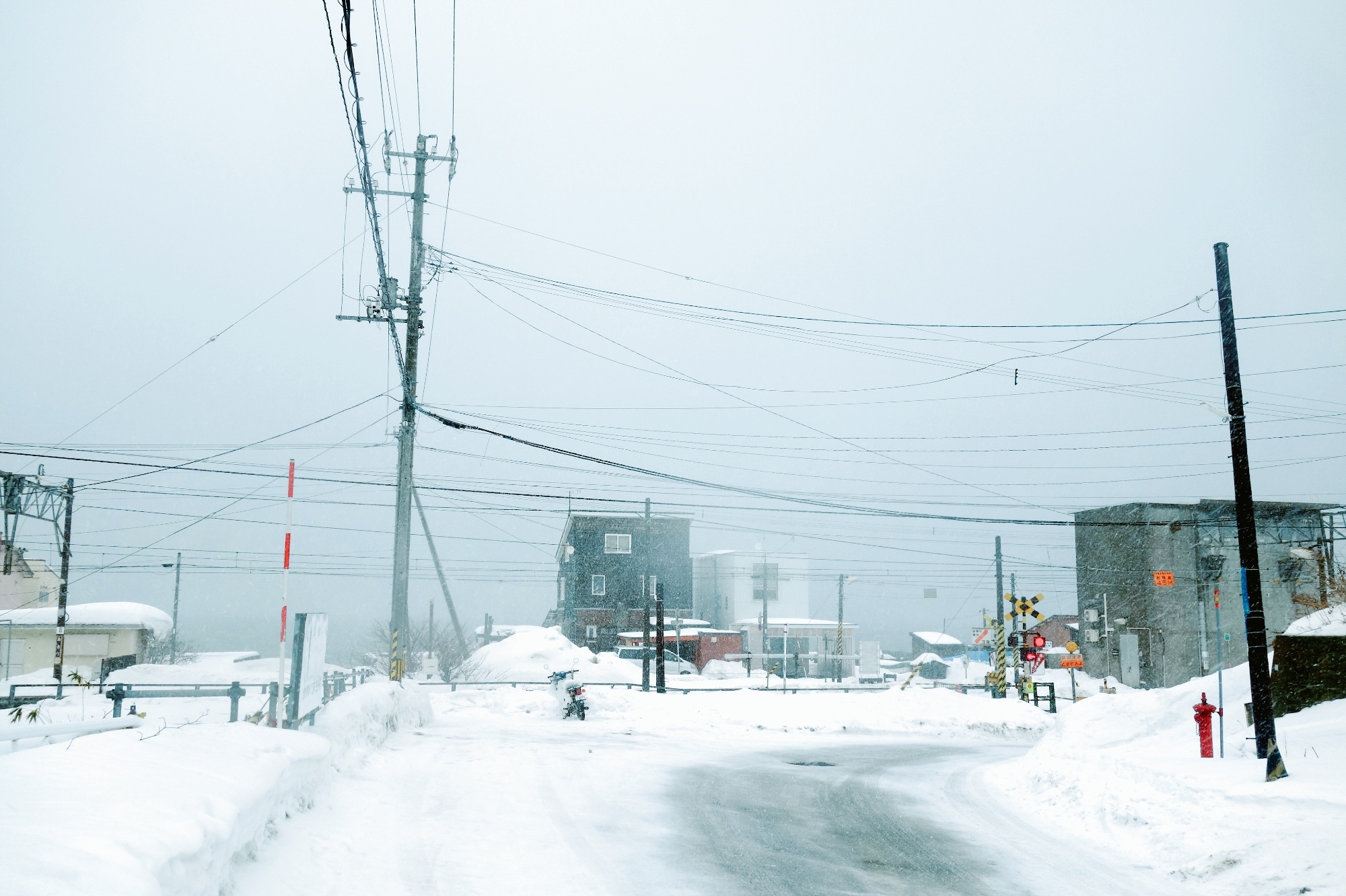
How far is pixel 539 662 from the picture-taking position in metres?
50.3

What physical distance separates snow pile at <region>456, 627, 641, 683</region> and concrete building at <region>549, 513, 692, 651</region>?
776 cm

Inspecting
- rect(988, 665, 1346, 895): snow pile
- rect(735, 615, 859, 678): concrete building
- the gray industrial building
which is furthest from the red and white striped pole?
rect(735, 615, 859, 678): concrete building

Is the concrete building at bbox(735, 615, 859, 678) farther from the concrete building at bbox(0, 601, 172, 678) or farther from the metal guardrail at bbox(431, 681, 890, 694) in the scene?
the concrete building at bbox(0, 601, 172, 678)

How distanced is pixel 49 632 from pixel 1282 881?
56214mm

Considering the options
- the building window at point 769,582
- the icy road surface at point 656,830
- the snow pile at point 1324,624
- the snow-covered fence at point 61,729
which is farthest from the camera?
the building window at point 769,582

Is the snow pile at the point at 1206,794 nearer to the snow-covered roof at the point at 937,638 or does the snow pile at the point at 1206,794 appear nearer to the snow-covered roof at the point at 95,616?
the snow-covered roof at the point at 95,616

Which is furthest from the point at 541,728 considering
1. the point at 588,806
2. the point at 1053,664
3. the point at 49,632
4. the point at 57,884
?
the point at 1053,664

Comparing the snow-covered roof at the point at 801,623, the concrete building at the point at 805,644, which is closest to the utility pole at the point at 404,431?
the concrete building at the point at 805,644

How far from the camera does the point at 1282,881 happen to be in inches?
287

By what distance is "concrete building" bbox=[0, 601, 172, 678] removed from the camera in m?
48.9

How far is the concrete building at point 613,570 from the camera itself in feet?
213

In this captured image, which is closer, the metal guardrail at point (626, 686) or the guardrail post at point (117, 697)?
the guardrail post at point (117, 697)

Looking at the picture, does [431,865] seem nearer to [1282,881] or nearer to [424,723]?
[1282,881]

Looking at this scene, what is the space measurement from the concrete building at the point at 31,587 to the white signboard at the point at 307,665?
47111mm
